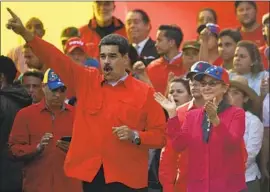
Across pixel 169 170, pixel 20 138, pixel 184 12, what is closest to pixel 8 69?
pixel 20 138

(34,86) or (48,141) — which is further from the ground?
(34,86)

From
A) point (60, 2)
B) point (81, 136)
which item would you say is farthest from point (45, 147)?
point (60, 2)

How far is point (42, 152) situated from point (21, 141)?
24 centimetres

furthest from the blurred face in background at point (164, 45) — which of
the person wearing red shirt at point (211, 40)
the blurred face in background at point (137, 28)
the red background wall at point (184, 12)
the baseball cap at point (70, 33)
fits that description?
the red background wall at point (184, 12)

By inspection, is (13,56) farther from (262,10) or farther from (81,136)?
(81,136)

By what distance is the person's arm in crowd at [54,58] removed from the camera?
8914 millimetres

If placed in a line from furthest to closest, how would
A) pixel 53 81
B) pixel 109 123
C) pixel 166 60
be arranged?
pixel 166 60 < pixel 53 81 < pixel 109 123

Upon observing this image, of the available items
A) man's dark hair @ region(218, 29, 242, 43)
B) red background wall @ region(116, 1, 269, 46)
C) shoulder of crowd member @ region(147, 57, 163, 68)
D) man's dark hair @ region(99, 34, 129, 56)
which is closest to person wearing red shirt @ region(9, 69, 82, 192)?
man's dark hair @ region(99, 34, 129, 56)

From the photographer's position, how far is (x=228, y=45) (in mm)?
12625

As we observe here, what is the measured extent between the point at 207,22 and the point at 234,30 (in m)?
0.88

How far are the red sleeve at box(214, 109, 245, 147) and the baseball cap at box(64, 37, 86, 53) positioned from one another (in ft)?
11.5

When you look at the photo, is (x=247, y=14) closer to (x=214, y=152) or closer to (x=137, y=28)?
(x=137, y=28)

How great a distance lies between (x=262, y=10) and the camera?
46.9 feet

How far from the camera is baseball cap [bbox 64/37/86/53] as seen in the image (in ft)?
41.4
